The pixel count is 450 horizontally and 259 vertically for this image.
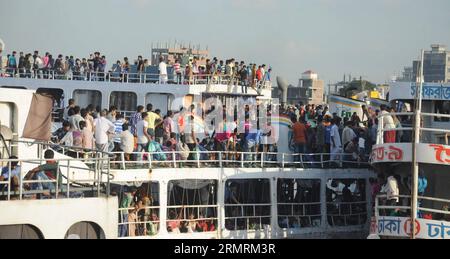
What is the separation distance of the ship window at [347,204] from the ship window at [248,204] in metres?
1.88

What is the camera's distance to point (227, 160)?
24.0m

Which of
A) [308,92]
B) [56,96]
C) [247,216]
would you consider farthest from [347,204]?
[308,92]

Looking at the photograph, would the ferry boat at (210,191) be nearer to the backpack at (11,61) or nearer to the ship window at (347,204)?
the ship window at (347,204)

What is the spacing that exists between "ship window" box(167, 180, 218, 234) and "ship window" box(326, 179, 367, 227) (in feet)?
11.5

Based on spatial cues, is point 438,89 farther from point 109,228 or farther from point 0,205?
point 0,205

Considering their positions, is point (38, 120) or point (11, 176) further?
point (38, 120)

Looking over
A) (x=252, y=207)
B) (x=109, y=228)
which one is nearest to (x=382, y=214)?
(x=252, y=207)

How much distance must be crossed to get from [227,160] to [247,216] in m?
1.55

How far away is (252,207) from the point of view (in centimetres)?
2505

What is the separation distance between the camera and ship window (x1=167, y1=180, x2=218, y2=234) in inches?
926

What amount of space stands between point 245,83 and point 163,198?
873 cm

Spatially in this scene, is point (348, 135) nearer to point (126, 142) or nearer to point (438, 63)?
point (126, 142)

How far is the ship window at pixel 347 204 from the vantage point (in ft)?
86.3

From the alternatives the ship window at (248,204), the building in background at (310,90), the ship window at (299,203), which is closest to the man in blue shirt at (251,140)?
the ship window at (248,204)
